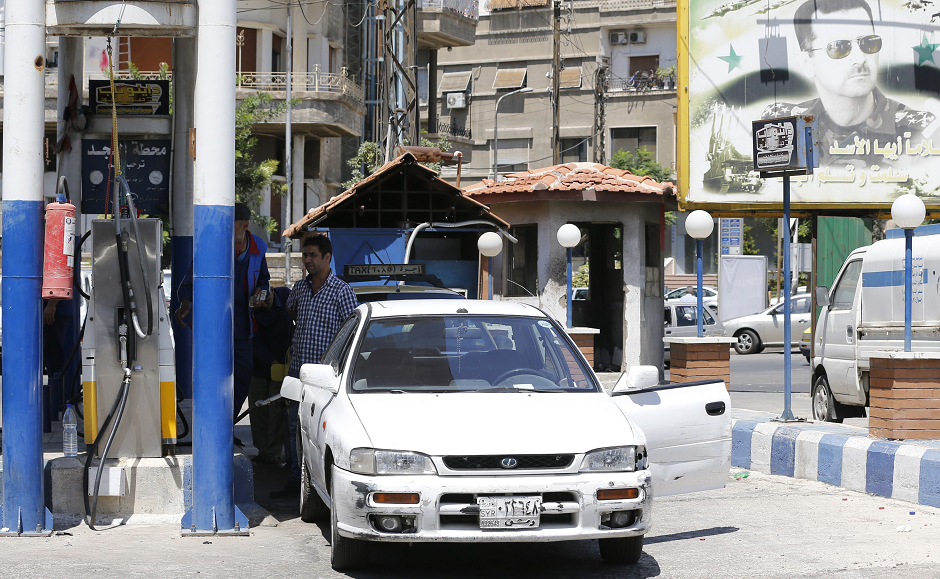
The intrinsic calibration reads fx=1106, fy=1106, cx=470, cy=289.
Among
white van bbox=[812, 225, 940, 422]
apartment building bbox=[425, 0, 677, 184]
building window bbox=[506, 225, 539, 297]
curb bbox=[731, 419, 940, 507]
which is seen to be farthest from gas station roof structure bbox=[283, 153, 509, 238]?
apartment building bbox=[425, 0, 677, 184]

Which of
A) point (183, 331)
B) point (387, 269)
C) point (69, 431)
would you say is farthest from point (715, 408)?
point (387, 269)

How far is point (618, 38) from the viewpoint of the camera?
53.4m

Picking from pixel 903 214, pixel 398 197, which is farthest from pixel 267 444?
pixel 398 197

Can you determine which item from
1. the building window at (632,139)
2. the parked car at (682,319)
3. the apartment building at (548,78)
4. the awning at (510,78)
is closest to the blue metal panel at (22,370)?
the parked car at (682,319)

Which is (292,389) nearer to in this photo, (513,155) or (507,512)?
(507,512)

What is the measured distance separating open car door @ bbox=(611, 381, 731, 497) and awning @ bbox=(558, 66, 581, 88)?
154 ft

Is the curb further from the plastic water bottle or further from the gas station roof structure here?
the gas station roof structure

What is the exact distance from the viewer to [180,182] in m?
11.7

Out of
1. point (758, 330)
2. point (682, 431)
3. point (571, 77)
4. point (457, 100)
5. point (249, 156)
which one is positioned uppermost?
point (571, 77)

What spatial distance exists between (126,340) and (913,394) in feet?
19.3

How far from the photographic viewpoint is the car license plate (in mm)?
5462

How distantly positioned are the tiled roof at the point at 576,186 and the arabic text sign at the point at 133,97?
7246mm

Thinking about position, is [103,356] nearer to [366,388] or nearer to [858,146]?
[366,388]

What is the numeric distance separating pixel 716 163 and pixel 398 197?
4683mm
